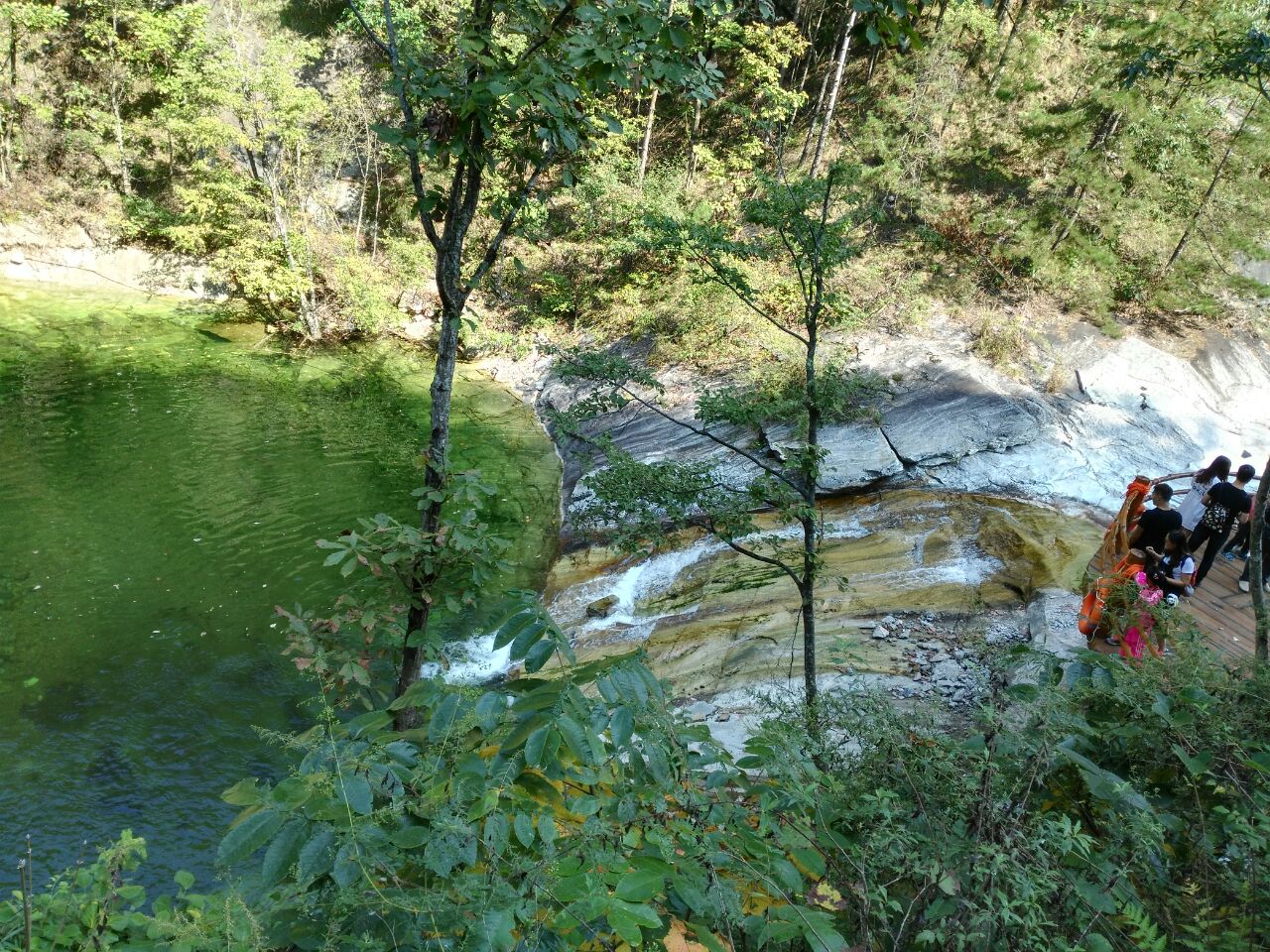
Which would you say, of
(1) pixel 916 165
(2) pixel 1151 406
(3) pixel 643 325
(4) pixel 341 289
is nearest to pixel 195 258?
(4) pixel 341 289

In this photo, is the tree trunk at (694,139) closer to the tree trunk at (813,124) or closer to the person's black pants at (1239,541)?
the tree trunk at (813,124)

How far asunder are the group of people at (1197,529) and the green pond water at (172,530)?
5701 mm

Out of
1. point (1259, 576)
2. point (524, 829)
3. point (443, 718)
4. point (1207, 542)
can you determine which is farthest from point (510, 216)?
point (1207, 542)

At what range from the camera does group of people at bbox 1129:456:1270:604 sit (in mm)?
6492

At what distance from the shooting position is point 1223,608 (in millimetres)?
8359

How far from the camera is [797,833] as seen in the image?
Answer: 7.64ft

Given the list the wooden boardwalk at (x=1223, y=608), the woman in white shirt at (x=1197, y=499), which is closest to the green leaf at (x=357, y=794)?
the wooden boardwalk at (x=1223, y=608)

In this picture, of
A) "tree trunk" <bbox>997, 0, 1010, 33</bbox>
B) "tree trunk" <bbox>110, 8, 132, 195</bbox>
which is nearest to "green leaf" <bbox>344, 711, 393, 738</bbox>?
"tree trunk" <bbox>997, 0, 1010, 33</bbox>

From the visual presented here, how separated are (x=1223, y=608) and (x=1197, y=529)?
111 cm

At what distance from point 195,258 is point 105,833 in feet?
72.4

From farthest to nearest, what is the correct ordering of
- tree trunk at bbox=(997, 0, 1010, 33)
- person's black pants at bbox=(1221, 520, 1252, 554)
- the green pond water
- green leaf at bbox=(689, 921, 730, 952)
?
1. tree trunk at bbox=(997, 0, 1010, 33)
2. person's black pants at bbox=(1221, 520, 1252, 554)
3. the green pond water
4. green leaf at bbox=(689, 921, 730, 952)

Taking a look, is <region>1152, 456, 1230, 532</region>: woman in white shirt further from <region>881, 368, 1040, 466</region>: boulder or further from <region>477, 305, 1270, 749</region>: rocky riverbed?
<region>881, 368, 1040, 466</region>: boulder

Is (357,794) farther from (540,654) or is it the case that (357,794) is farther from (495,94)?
(495,94)

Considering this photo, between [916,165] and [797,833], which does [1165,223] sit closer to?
[916,165]
